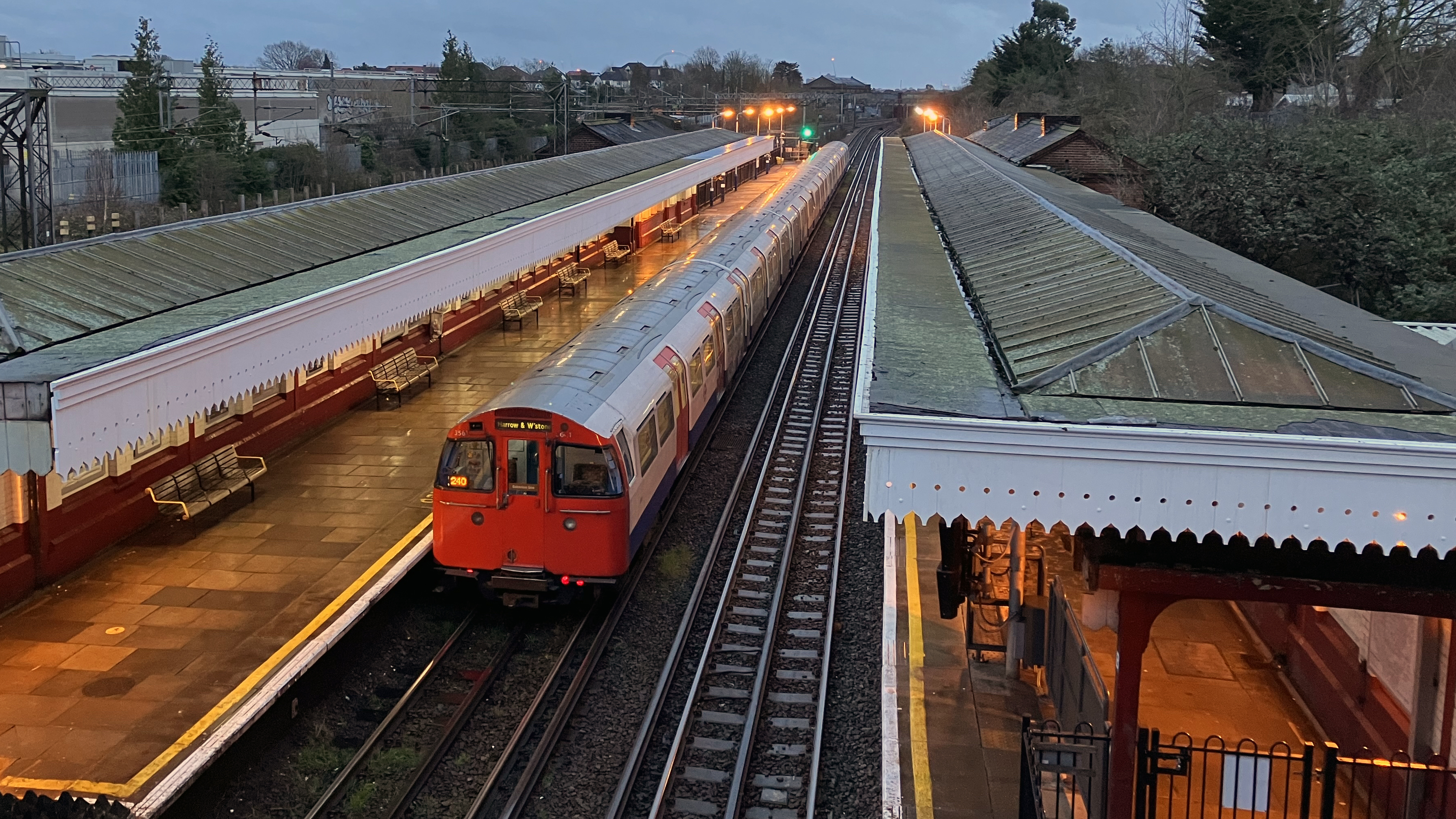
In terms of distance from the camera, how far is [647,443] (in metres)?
12.0

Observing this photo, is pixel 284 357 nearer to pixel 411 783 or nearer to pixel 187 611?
pixel 187 611

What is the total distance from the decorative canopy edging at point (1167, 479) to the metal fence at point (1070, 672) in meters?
1.62

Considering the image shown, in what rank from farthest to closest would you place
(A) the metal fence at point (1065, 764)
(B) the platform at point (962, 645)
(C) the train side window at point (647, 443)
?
(C) the train side window at point (647, 443), (A) the metal fence at point (1065, 764), (B) the platform at point (962, 645)

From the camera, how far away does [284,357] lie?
1002 cm

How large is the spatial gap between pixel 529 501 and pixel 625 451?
103cm

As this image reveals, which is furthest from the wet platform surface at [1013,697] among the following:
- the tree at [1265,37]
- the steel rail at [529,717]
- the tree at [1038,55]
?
the tree at [1038,55]

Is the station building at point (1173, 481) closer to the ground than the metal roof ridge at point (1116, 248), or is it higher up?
closer to the ground

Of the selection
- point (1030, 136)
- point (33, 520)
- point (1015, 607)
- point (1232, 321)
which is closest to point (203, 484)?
point (33, 520)

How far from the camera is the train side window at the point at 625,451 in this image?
35.4 feet

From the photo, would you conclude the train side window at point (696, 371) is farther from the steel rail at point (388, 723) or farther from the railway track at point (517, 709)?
the steel rail at point (388, 723)

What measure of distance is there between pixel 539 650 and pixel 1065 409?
670 cm

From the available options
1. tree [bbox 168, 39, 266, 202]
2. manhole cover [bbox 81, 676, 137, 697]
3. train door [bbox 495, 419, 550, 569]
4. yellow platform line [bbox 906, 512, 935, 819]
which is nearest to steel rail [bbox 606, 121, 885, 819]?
train door [bbox 495, 419, 550, 569]

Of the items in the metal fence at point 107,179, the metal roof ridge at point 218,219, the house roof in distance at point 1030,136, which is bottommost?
the metal roof ridge at point 218,219

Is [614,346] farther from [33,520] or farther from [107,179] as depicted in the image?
[107,179]
